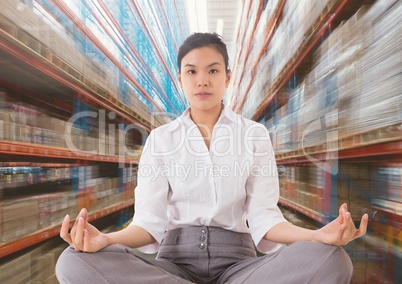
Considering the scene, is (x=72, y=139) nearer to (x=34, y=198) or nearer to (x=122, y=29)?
(x=34, y=198)

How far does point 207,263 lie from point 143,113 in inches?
103

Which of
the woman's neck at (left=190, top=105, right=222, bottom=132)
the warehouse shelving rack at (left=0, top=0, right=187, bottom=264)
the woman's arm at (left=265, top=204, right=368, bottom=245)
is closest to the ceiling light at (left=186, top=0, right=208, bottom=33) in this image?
the warehouse shelving rack at (left=0, top=0, right=187, bottom=264)

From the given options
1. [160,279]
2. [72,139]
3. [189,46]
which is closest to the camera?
[160,279]

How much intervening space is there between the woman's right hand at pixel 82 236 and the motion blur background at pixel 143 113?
67cm

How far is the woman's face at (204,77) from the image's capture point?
4.60 feet

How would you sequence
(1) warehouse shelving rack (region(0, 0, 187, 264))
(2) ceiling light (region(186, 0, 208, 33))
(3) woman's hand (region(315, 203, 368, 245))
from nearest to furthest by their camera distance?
(3) woman's hand (region(315, 203, 368, 245)) → (1) warehouse shelving rack (region(0, 0, 187, 264)) → (2) ceiling light (region(186, 0, 208, 33))

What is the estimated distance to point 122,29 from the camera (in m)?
3.04

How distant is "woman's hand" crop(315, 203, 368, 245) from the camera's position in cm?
88

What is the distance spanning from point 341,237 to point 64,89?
Result: 202cm

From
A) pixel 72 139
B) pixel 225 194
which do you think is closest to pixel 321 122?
pixel 225 194

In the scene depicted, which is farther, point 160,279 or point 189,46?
point 189,46

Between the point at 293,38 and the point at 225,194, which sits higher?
the point at 293,38

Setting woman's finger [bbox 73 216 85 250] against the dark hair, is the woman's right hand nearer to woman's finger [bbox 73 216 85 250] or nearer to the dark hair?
woman's finger [bbox 73 216 85 250]

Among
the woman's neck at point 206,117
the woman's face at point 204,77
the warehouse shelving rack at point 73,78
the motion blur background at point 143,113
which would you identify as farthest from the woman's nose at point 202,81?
the warehouse shelving rack at point 73,78
